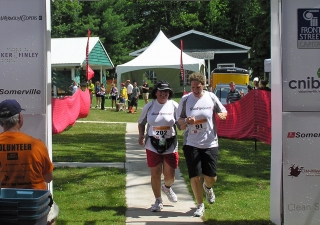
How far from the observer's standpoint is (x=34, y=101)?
6.63 m

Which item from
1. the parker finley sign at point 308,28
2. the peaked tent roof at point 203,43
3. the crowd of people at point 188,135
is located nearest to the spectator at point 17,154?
the crowd of people at point 188,135

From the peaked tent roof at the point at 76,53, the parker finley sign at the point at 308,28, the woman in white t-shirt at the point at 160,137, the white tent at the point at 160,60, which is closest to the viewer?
the parker finley sign at the point at 308,28

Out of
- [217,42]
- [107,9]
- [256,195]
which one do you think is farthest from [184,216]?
[107,9]

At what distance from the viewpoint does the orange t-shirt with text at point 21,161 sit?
16.1ft

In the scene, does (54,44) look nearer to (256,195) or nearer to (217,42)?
(217,42)

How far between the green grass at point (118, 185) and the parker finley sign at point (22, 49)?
194 cm

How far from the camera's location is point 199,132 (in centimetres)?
762

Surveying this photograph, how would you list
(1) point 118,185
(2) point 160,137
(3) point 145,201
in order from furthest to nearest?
1. (1) point 118,185
2. (3) point 145,201
3. (2) point 160,137

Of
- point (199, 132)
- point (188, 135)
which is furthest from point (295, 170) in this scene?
point (188, 135)

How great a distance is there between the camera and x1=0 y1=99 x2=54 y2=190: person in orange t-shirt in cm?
489

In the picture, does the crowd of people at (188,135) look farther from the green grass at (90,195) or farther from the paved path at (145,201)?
the green grass at (90,195)

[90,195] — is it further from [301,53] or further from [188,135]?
[301,53]

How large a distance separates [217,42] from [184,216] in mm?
44754

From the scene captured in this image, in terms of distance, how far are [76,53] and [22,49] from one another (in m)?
37.6
